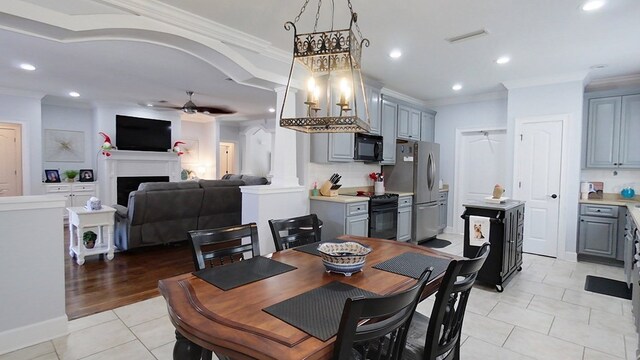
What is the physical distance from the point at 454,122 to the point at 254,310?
236 inches

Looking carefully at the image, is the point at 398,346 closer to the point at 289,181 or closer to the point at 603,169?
the point at 289,181

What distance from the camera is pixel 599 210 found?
440 cm

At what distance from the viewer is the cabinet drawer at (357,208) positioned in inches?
159

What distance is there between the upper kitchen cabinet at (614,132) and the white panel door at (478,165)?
124 centimetres

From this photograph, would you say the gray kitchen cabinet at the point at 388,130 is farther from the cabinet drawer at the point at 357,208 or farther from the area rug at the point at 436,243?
the area rug at the point at 436,243

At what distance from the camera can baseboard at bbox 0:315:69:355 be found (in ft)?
7.48

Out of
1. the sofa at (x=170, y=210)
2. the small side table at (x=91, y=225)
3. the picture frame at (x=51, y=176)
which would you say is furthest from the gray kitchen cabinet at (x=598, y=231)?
the picture frame at (x=51, y=176)

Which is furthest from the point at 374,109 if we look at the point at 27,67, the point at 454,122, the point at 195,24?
the point at 27,67

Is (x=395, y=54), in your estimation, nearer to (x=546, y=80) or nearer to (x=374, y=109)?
(x=374, y=109)

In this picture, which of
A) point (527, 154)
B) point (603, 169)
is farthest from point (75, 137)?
point (603, 169)

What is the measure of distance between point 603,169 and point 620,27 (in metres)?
2.49

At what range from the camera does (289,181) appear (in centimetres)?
412

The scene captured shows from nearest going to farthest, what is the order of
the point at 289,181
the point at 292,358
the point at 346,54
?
the point at 292,358
the point at 346,54
the point at 289,181

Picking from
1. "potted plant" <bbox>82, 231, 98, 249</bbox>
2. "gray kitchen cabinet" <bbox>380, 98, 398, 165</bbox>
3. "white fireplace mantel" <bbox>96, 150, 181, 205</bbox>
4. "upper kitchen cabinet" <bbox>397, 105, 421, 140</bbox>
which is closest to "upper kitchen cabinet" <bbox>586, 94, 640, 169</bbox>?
"upper kitchen cabinet" <bbox>397, 105, 421, 140</bbox>
